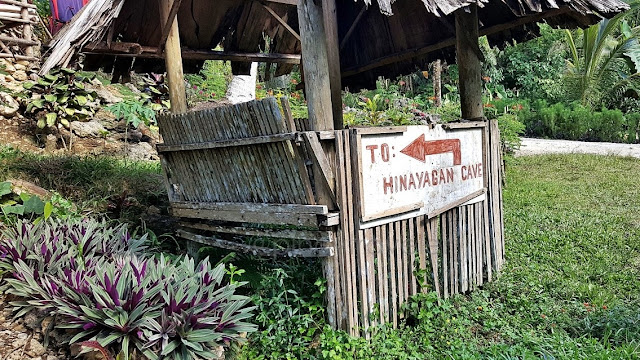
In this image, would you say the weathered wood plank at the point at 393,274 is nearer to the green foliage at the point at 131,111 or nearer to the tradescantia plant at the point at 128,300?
the tradescantia plant at the point at 128,300

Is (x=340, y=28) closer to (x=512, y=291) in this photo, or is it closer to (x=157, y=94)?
(x=512, y=291)

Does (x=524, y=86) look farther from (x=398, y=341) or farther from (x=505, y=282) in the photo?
(x=398, y=341)

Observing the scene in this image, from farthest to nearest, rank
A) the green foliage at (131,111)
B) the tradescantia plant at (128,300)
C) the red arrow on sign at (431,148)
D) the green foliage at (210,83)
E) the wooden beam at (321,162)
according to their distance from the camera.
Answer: the green foliage at (210,83)
the green foliage at (131,111)
the red arrow on sign at (431,148)
the wooden beam at (321,162)
the tradescantia plant at (128,300)

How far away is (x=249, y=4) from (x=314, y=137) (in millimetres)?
3473

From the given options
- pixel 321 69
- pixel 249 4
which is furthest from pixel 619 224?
pixel 249 4

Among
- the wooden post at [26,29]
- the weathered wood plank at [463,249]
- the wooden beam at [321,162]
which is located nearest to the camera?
the wooden beam at [321,162]

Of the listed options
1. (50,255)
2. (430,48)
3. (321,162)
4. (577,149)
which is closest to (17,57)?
(50,255)

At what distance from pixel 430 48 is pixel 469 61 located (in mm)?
1172

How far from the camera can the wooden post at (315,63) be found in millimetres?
3504

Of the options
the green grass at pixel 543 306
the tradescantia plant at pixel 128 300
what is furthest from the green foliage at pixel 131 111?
the green grass at pixel 543 306

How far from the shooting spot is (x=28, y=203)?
4.49 metres

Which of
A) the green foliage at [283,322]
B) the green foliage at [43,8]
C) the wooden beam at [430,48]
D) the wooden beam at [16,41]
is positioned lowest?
the green foliage at [283,322]

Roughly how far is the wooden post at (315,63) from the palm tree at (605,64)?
15023 millimetres

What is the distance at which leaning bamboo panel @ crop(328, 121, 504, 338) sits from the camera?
3.35 meters
